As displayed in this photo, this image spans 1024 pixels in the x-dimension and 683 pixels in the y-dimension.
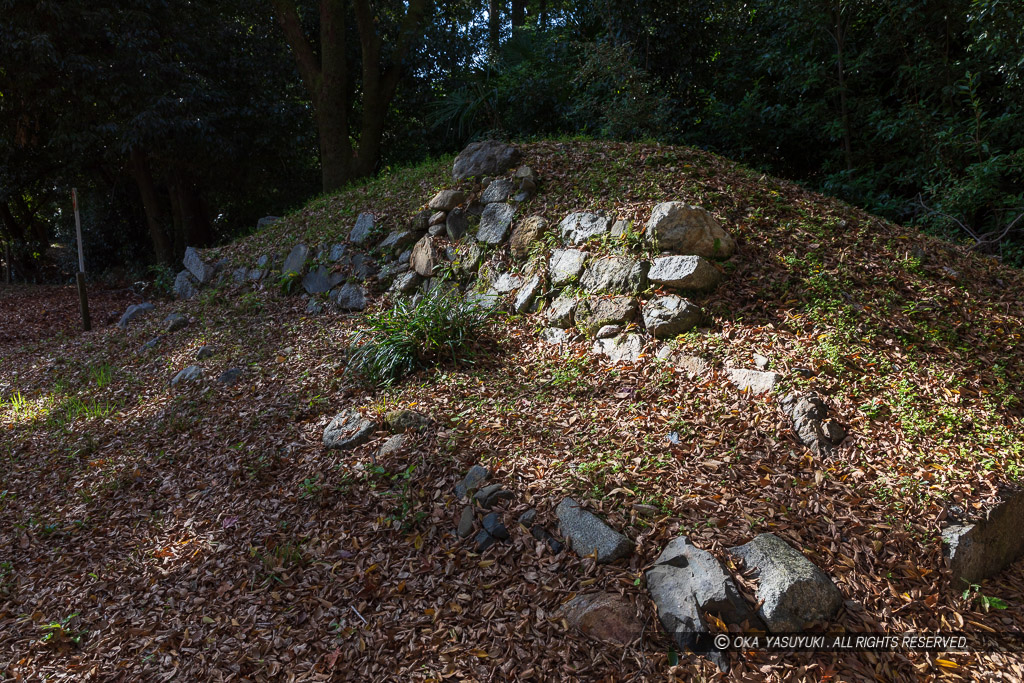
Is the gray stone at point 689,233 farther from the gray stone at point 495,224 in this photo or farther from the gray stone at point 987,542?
the gray stone at point 987,542

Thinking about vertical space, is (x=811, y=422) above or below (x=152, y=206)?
below

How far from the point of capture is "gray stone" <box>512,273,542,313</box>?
5488 millimetres

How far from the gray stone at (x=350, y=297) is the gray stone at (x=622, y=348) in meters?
2.89

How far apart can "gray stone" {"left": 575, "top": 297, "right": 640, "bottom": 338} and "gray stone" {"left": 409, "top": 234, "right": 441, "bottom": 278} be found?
2011 mm

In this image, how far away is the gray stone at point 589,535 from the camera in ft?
9.71

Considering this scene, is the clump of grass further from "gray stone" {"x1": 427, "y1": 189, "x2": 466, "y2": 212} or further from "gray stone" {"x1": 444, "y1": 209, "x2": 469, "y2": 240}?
"gray stone" {"x1": 427, "y1": 189, "x2": 466, "y2": 212}

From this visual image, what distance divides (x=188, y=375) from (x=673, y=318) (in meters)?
4.39

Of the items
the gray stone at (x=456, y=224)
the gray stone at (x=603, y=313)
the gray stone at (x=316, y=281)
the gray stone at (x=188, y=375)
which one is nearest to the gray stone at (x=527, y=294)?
the gray stone at (x=603, y=313)

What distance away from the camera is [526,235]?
19.9 ft

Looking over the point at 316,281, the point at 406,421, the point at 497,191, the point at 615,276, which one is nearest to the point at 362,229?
the point at 316,281

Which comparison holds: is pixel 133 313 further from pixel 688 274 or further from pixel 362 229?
pixel 688 274

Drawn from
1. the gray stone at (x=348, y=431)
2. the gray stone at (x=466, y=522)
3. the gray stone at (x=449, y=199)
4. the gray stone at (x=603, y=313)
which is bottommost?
the gray stone at (x=466, y=522)

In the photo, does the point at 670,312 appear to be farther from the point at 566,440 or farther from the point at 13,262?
the point at 13,262

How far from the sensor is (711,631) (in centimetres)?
259
